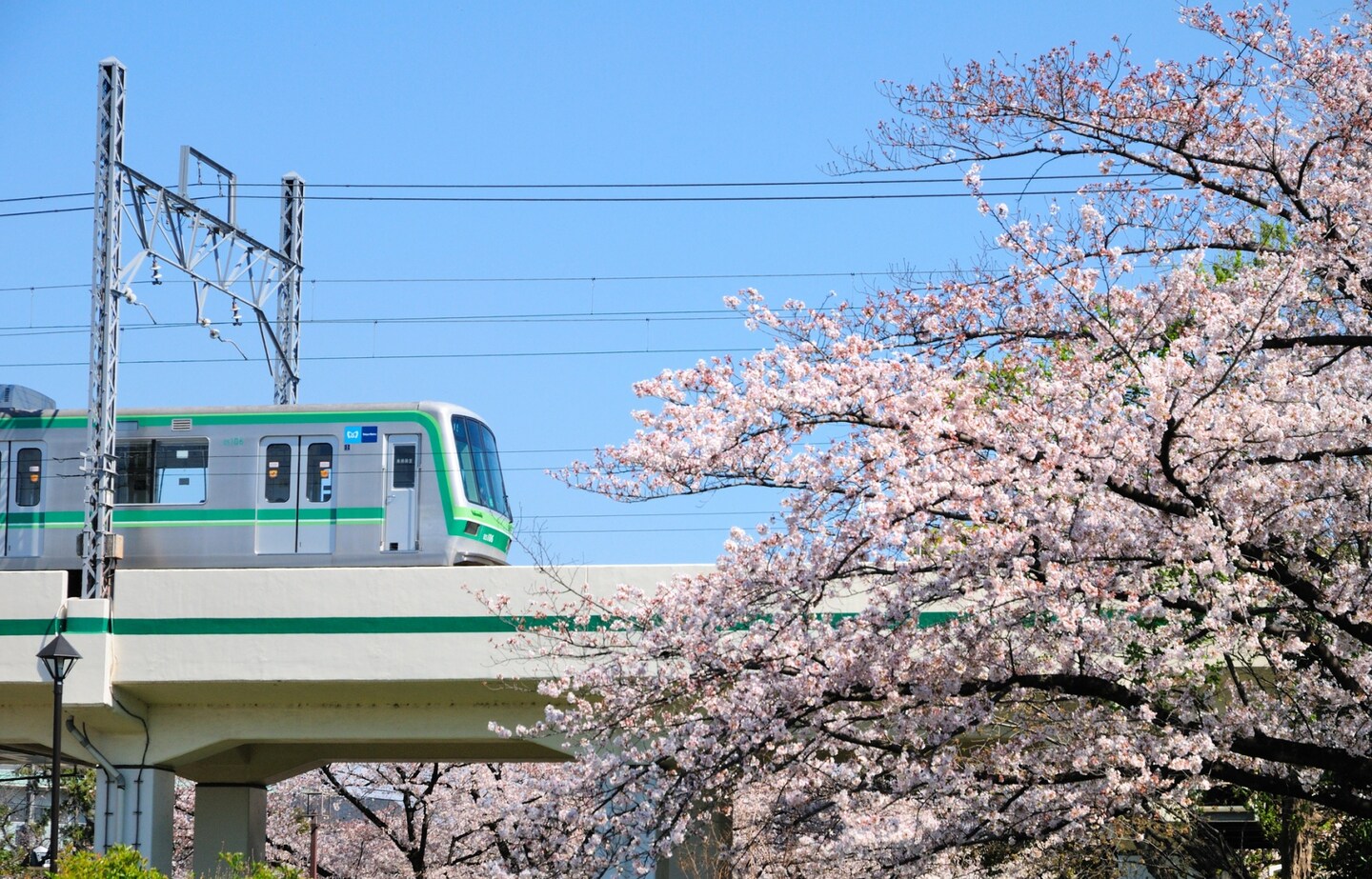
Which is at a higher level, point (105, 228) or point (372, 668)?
point (105, 228)

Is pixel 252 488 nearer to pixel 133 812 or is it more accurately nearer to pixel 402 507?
pixel 402 507

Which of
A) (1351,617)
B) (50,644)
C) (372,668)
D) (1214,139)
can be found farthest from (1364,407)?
(50,644)

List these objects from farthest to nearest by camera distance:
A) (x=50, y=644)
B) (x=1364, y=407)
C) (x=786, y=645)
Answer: (x=50, y=644), (x=786, y=645), (x=1364, y=407)

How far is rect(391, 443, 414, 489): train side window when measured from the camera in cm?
1753

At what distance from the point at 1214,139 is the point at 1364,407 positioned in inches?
82.0

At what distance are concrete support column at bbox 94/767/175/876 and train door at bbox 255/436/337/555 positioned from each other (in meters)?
3.23

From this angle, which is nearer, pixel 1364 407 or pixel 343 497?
pixel 1364 407

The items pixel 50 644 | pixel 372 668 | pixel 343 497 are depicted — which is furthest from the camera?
pixel 343 497

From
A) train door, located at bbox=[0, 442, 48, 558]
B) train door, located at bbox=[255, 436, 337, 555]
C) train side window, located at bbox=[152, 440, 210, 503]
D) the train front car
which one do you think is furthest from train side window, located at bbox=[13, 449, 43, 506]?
the train front car

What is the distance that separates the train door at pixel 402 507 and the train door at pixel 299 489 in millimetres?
678

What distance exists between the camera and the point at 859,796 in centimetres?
875

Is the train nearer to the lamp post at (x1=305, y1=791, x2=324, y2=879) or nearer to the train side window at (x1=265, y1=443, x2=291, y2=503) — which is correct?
the train side window at (x1=265, y1=443, x2=291, y2=503)

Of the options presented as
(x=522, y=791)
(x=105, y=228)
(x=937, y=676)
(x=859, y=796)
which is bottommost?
(x=522, y=791)

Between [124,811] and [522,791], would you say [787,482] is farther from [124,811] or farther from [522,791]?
[522,791]
